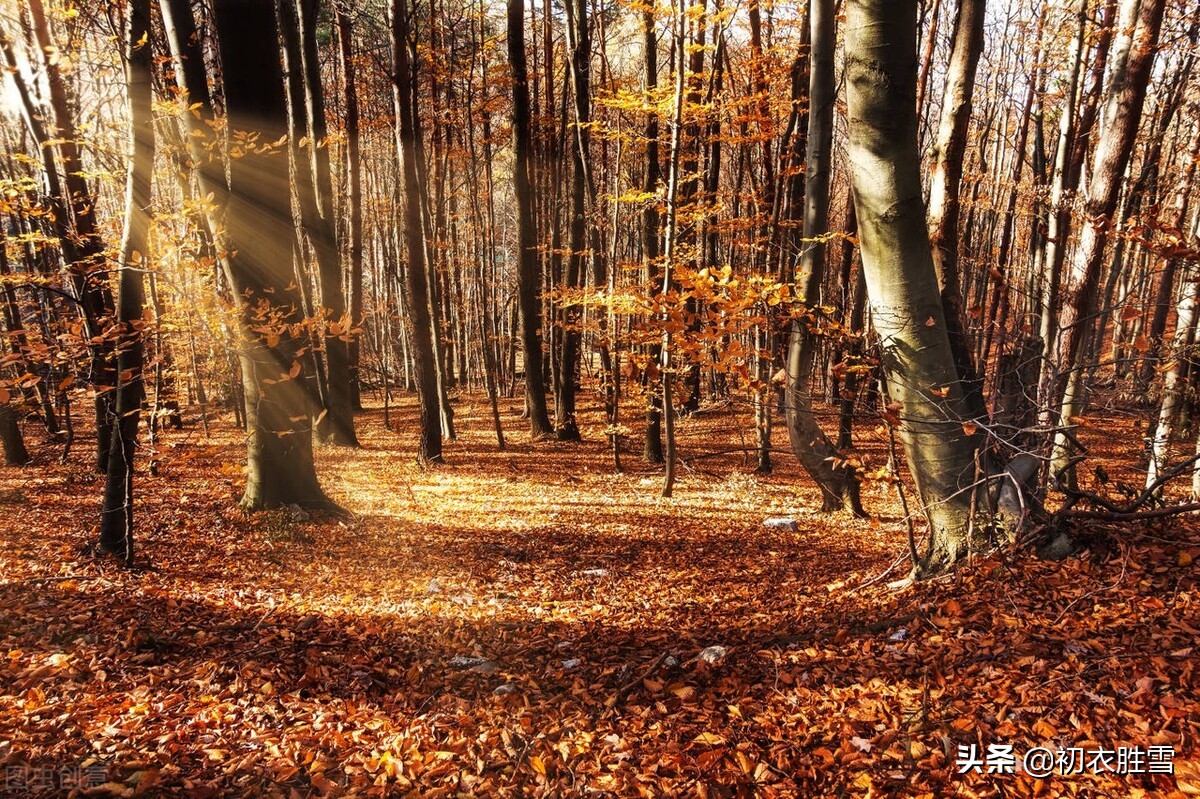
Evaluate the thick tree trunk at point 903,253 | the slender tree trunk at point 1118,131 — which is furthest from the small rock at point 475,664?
the slender tree trunk at point 1118,131

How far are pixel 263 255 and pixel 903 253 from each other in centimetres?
717

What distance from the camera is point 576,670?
4480 millimetres

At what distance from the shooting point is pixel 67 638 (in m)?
4.45

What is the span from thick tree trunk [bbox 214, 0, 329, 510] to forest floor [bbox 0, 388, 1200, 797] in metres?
0.88

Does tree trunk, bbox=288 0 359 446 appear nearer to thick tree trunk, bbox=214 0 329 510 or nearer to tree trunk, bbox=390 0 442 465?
tree trunk, bbox=390 0 442 465

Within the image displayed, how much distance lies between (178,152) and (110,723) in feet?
19.7

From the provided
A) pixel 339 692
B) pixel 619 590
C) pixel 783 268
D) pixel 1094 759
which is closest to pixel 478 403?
pixel 783 268

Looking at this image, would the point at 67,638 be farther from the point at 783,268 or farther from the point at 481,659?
the point at 783,268

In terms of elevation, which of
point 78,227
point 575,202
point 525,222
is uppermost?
point 575,202

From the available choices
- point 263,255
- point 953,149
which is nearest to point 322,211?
point 263,255

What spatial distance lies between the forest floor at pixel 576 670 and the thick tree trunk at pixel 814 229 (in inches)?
64.8

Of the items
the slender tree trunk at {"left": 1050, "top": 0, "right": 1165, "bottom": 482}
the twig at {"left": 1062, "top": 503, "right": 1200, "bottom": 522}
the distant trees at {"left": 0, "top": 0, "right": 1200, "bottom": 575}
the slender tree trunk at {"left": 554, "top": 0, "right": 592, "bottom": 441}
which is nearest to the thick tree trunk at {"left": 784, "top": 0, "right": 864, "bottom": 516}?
the distant trees at {"left": 0, "top": 0, "right": 1200, "bottom": 575}

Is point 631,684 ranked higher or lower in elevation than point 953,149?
lower

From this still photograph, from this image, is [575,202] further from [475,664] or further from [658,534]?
[475,664]
